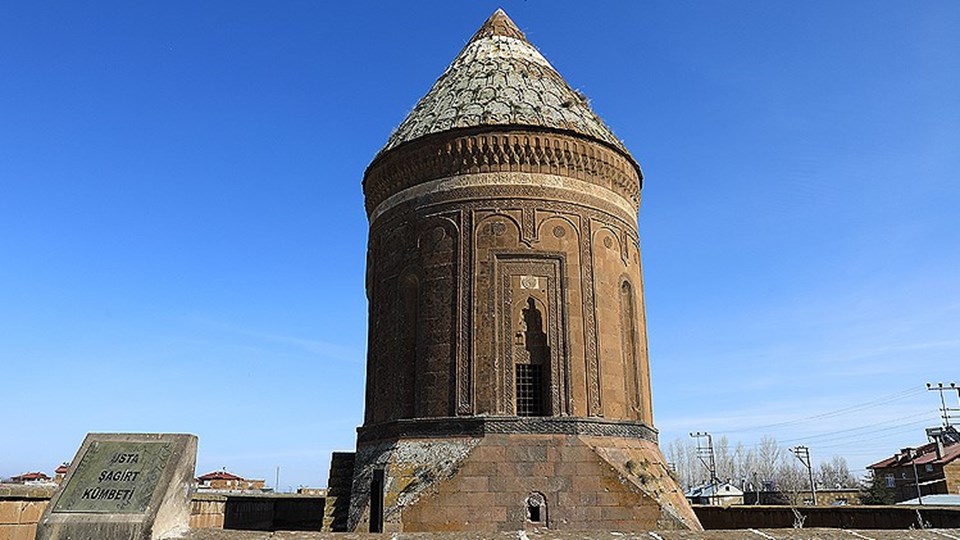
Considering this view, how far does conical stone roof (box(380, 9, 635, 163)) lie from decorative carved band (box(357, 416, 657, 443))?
246 inches

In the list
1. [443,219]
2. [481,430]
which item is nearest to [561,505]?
[481,430]

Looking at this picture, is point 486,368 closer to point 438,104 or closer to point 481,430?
point 481,430

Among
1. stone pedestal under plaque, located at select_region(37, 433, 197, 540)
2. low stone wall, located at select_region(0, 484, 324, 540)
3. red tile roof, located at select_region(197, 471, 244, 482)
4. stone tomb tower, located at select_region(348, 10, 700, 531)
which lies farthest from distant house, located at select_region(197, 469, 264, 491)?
stone pedestal under plaque, located at select_region(37, 433, 197, 540)

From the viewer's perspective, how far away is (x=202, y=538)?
5.82 metres

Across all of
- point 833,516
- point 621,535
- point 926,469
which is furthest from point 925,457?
point 621,535

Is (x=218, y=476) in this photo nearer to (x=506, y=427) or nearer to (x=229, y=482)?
(x=229, y=482)

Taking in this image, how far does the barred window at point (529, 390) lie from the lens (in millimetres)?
13977

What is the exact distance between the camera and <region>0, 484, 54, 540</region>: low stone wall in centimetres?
963

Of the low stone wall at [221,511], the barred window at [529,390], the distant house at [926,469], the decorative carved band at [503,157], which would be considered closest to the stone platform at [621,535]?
the low stone wall at [221,511]

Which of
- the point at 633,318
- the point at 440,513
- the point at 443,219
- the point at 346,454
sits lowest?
the point at 440,513

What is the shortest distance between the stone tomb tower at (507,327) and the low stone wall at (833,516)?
440 centimetres

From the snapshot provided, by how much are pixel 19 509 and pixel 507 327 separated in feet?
28.2

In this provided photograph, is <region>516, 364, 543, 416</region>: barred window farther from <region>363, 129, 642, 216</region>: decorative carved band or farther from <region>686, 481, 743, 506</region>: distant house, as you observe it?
<region>686, 481, 743, 506</region>: distant house

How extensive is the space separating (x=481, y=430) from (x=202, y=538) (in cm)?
794
